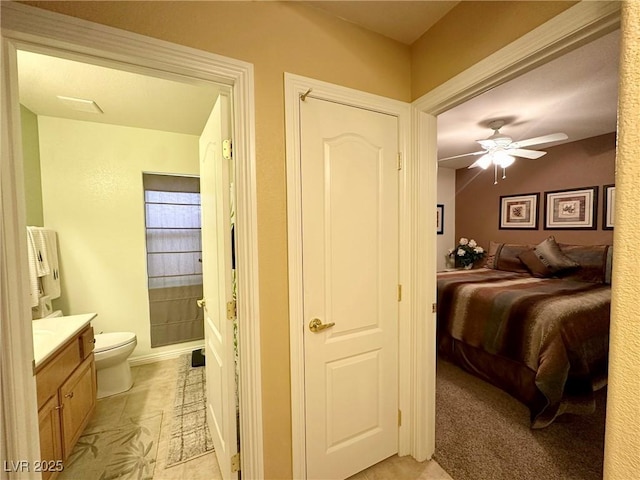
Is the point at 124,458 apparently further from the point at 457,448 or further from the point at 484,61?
the point at 484,61

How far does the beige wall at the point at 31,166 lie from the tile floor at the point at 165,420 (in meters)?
1.71

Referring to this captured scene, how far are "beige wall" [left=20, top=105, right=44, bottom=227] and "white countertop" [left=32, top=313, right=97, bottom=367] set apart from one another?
3.60 feet

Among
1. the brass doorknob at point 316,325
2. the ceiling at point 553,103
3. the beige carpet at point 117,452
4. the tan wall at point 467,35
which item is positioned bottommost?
the beige carpet at point 117,452

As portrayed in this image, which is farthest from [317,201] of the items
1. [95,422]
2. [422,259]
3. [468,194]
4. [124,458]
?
[468,194]

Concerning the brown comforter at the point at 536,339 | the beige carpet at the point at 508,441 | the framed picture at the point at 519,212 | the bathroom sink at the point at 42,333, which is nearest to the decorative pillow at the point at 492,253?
the framed picture at the point at 519,212

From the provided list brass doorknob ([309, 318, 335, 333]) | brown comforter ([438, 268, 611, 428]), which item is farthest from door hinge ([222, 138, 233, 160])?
brown comforter ([438, 268, 611, 428])

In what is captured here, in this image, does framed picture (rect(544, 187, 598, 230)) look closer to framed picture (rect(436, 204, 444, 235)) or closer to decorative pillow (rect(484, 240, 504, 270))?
decorative pillow (rect(484, 240, 504, 270))

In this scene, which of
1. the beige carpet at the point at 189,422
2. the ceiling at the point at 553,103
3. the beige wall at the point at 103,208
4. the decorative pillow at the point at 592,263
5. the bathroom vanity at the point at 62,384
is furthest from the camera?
the decorative pillow at the point at 592,263

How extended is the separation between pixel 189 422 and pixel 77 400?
73 centimetres

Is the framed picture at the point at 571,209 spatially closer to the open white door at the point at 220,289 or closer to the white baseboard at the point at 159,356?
the open white door at the point at 220,289

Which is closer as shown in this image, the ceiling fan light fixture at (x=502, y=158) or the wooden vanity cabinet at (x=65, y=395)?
the wooden vanity cabinet at (x=65, y=395)

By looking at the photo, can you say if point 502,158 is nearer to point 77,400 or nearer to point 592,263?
point 592,263

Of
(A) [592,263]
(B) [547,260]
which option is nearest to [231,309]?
(B) [547,260]

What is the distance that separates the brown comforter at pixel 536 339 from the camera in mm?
1896
